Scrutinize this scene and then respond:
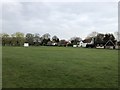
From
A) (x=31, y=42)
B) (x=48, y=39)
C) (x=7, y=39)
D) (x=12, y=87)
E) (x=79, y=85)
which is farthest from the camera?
(x=48, y=39)

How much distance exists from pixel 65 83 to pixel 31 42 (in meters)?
84.2

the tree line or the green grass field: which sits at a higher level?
the tree line

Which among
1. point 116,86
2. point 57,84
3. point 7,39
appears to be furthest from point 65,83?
point 7,39

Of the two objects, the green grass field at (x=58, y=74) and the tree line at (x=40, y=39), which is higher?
the tree line at (x=40, y=39)

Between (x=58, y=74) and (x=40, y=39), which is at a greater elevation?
(x=40, y=39)

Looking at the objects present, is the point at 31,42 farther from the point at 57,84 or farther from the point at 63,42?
the point at 57,84

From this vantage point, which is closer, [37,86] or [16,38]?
[37,86]

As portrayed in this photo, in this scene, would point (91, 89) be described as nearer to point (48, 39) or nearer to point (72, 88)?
point (72, 88)

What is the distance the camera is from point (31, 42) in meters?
90.6

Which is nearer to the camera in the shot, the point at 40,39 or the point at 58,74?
the point at 58,74

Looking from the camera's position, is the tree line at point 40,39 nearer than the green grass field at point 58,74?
No

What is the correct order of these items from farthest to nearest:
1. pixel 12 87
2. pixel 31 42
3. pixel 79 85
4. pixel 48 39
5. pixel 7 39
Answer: pixel 48 39 < pixel 31 42 < pixel 7 39 < pixel 79 85 < pixel 12 87

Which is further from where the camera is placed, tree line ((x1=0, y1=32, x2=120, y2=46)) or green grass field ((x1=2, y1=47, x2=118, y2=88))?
tree line ((x1=0, y1=32, x2=120, y2=46))

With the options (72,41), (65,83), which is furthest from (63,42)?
(65,83)
